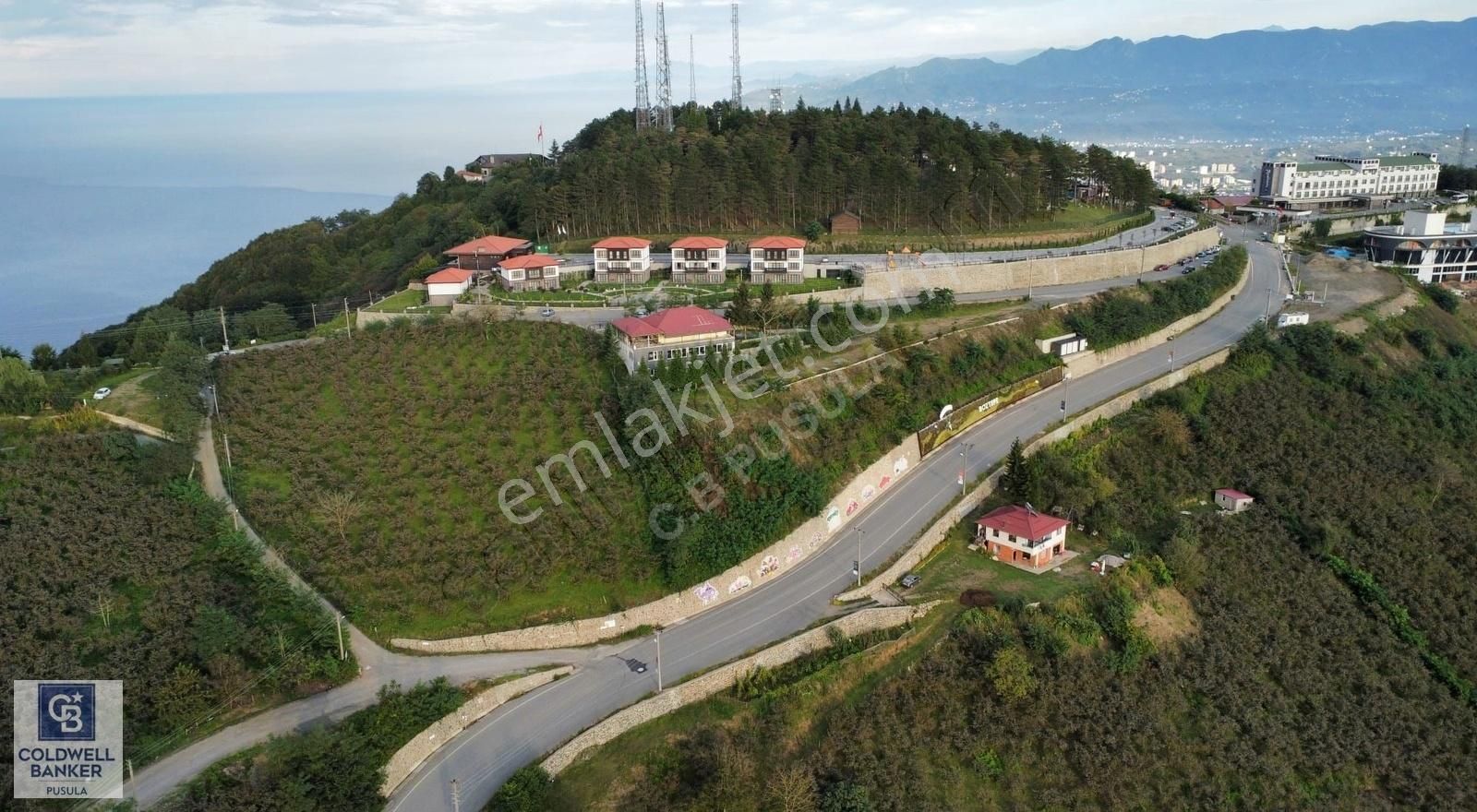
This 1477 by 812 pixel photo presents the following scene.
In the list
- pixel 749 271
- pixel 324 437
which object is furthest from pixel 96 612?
pixel 749 271

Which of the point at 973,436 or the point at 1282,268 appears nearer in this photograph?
the point at 973,436

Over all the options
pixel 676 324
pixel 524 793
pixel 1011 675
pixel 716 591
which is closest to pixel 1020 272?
pixel 676 324

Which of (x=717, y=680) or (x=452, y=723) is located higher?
(x=717, y=680)

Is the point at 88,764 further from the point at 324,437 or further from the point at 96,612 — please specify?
the point at 324,437

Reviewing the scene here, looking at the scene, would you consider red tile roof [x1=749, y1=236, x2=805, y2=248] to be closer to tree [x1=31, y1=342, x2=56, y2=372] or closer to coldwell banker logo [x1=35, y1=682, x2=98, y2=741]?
coldwell banker logo [x1=35, y1=682, x2=98, y2=741]

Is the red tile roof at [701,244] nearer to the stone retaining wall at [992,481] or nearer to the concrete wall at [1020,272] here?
the concrete wall at [1020,272]

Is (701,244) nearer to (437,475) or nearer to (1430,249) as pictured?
(437,475)
